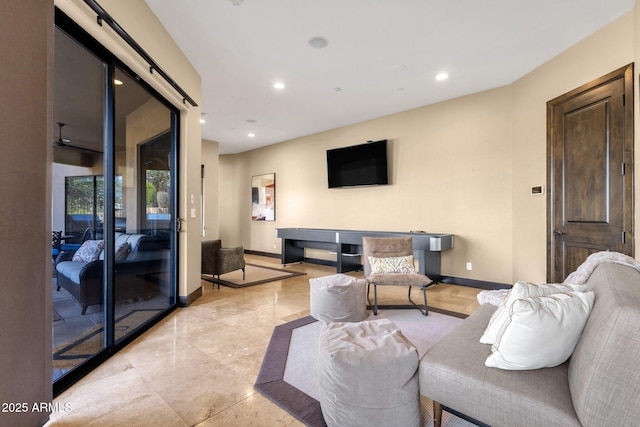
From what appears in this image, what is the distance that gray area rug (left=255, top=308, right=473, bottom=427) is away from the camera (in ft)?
5.59

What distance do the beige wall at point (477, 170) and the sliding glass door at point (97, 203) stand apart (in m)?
3.82

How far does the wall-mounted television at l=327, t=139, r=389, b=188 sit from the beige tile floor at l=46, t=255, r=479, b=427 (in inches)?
107

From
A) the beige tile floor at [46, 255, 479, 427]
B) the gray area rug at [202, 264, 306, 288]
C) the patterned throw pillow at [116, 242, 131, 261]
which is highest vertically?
the patterned throw pillow at [116, 242, 131, 261]

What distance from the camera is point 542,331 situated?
4.04ft

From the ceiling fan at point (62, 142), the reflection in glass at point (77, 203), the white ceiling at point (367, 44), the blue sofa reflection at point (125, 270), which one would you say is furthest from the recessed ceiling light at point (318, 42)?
the blue sofa reflection at point (125, 270)

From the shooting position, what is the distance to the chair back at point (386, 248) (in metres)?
3.82

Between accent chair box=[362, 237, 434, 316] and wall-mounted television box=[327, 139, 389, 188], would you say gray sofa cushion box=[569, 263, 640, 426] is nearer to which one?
accent chair box=[362, 237, 434, 316]

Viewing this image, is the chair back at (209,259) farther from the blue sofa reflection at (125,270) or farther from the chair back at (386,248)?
the chair back at (386,248)

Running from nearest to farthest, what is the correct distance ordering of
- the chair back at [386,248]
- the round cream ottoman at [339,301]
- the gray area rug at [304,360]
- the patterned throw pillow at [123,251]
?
the gray area rug at [304,360] → the patterned throw pillow at [123,251] → the round cream ottoman at [339,301] → the chair back at [386,248]

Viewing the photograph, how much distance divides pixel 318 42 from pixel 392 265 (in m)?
2.69

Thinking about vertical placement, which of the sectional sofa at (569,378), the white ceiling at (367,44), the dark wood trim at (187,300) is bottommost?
the dark wood trim at (187,300)

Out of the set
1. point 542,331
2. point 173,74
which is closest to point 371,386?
point 542,331

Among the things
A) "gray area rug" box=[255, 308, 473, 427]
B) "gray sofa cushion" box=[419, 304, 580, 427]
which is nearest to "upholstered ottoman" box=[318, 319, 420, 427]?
"gray sofa cushion" box=[419, 304, 580, 427]

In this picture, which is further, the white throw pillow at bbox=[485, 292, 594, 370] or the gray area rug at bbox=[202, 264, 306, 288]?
the gray area rug at bbox=[202, 264, 306, 288]
